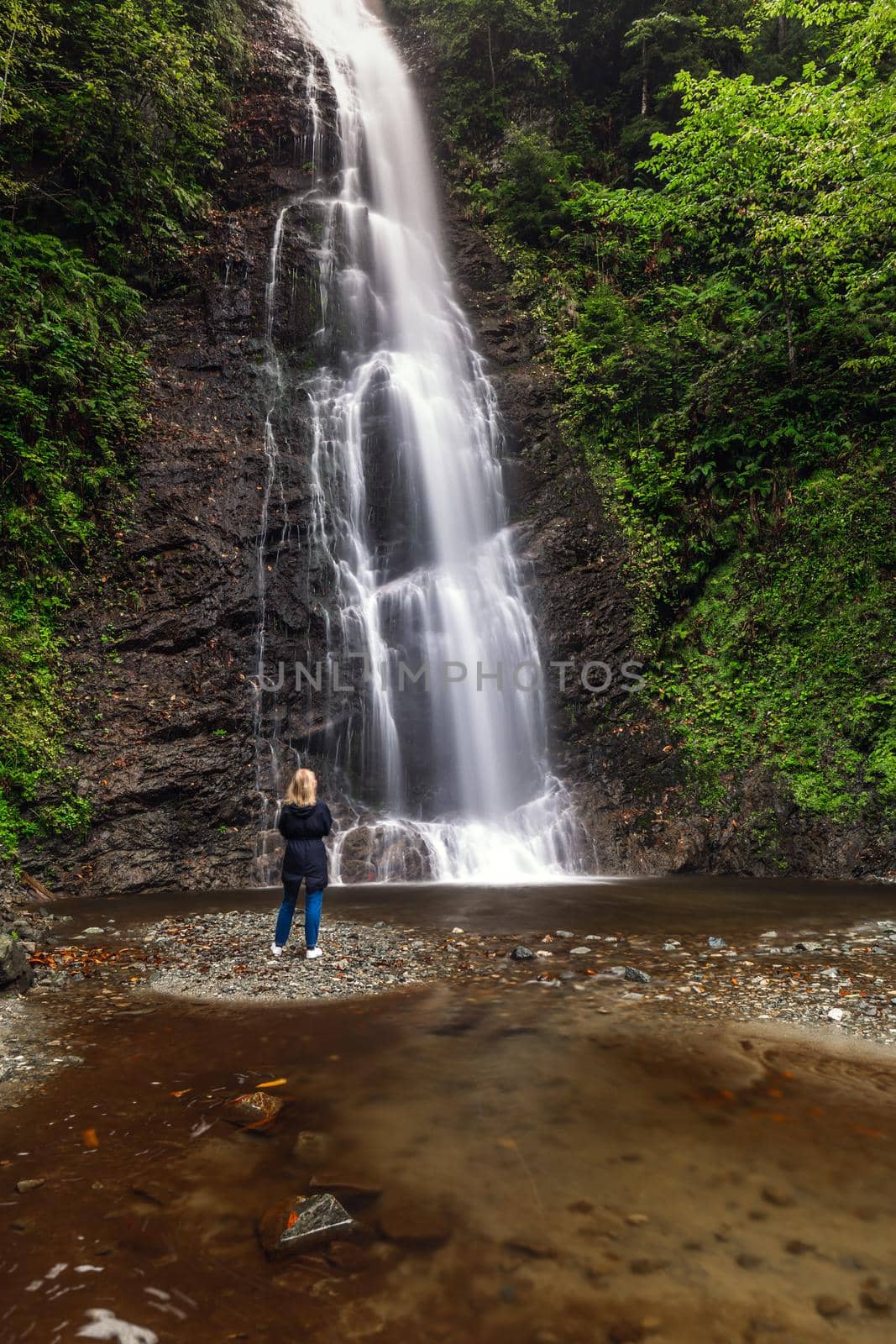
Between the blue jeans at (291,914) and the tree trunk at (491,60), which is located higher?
the tree trunk at (491,60)

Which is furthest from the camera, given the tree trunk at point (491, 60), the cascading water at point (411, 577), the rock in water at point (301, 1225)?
the tree trunk at point (491, 60)

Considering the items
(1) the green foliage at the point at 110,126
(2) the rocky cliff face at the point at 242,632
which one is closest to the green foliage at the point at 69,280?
(1) the green foliage at the point at 110,126

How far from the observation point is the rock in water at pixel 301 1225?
102 inches

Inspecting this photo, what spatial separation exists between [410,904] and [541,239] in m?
17.5

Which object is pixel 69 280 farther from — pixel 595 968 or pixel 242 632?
pixel 595 968

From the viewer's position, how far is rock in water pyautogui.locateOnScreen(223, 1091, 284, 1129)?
3.43 metres

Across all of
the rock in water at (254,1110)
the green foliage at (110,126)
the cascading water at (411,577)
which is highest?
Answer: the green foliage at (110,126)

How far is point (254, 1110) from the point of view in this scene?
351cm

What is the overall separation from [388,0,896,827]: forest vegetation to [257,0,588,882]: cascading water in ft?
7.86

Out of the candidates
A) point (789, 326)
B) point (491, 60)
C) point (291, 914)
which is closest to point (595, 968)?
point (291, 914)

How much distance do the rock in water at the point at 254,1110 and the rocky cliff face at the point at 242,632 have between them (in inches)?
256

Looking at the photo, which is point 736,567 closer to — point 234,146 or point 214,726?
point 214,726

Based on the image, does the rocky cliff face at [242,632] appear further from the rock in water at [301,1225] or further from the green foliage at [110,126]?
the rock in water at [301,1225]

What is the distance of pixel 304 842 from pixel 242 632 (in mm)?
6167
